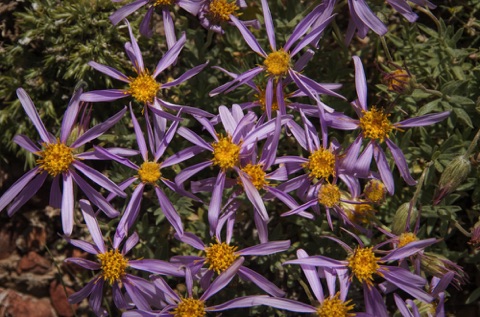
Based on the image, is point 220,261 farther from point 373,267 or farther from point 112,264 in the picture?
point 373,267

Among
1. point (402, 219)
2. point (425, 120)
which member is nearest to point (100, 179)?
point (402, 219)

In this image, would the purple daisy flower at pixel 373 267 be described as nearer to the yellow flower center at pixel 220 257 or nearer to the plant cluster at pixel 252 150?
the plant cluster at pixel 252 150

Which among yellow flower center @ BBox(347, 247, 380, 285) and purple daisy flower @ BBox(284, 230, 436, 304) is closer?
purple daisy flower @ BBox(284, 230, 436, 304)

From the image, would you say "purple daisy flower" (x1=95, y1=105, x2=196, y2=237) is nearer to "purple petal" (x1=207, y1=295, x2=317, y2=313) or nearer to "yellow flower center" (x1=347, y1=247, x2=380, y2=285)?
"purple petal" (x1=207, y1=295, x2=317, y2=313)

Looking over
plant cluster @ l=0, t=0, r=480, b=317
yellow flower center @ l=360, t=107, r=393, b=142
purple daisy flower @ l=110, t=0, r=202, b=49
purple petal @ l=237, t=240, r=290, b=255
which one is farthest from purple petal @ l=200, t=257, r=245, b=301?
purple daisy flower @ l=110, t=0, r=202, b=49

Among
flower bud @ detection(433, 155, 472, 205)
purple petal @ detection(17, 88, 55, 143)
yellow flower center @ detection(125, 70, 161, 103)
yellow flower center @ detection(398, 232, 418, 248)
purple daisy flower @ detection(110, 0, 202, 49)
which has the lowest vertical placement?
yellow flower center @ detection(398, 232, 418, 248)

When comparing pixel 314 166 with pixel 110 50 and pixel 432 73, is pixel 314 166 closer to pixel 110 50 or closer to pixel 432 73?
pixel 432 73
